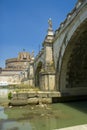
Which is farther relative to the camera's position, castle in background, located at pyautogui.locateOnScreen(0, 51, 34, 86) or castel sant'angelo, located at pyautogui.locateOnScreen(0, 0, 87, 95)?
castle in background, located at pyautogui.locateOnScreen(0, 51, 34, 86)

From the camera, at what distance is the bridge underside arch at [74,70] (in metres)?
15.4

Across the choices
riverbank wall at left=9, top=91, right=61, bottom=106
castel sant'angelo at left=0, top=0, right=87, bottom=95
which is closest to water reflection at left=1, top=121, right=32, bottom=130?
riverbank wall at left=9, top=91, right=61, bottom=106

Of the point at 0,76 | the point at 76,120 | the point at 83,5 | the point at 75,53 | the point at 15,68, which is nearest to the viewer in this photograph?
the point at 76,120

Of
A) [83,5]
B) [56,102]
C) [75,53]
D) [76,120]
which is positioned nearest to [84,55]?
[75,53]

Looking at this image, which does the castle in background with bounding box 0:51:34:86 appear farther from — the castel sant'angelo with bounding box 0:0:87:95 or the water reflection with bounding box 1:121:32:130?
the water reflection with bounding box 1:121:32:130

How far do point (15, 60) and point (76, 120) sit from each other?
85.3 metres

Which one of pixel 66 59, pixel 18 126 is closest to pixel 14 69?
pixel 66 59

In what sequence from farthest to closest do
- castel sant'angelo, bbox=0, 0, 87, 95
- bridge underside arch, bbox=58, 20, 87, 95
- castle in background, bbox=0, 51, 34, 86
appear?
castle in background, bbox=0, 51, 34, 86 < bridge underside arch, bbox=58, 20, 87, 95 < castel sant'angelo, bbox=0, 0, 87, 95

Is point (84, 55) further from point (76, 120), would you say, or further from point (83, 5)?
point (76, 120)

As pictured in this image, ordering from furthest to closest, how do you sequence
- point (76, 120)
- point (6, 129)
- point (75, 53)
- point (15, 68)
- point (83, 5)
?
point (15, 68) → point (75, 53) → point (83, 5) → point (76, 120) → point (6, 129)

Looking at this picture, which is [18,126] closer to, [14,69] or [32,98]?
[32,98]

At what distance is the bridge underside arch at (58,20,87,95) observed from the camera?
15445 mm

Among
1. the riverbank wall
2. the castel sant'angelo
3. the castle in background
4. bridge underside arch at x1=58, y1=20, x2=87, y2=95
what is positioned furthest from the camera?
the castle in background

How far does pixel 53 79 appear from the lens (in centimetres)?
1741
